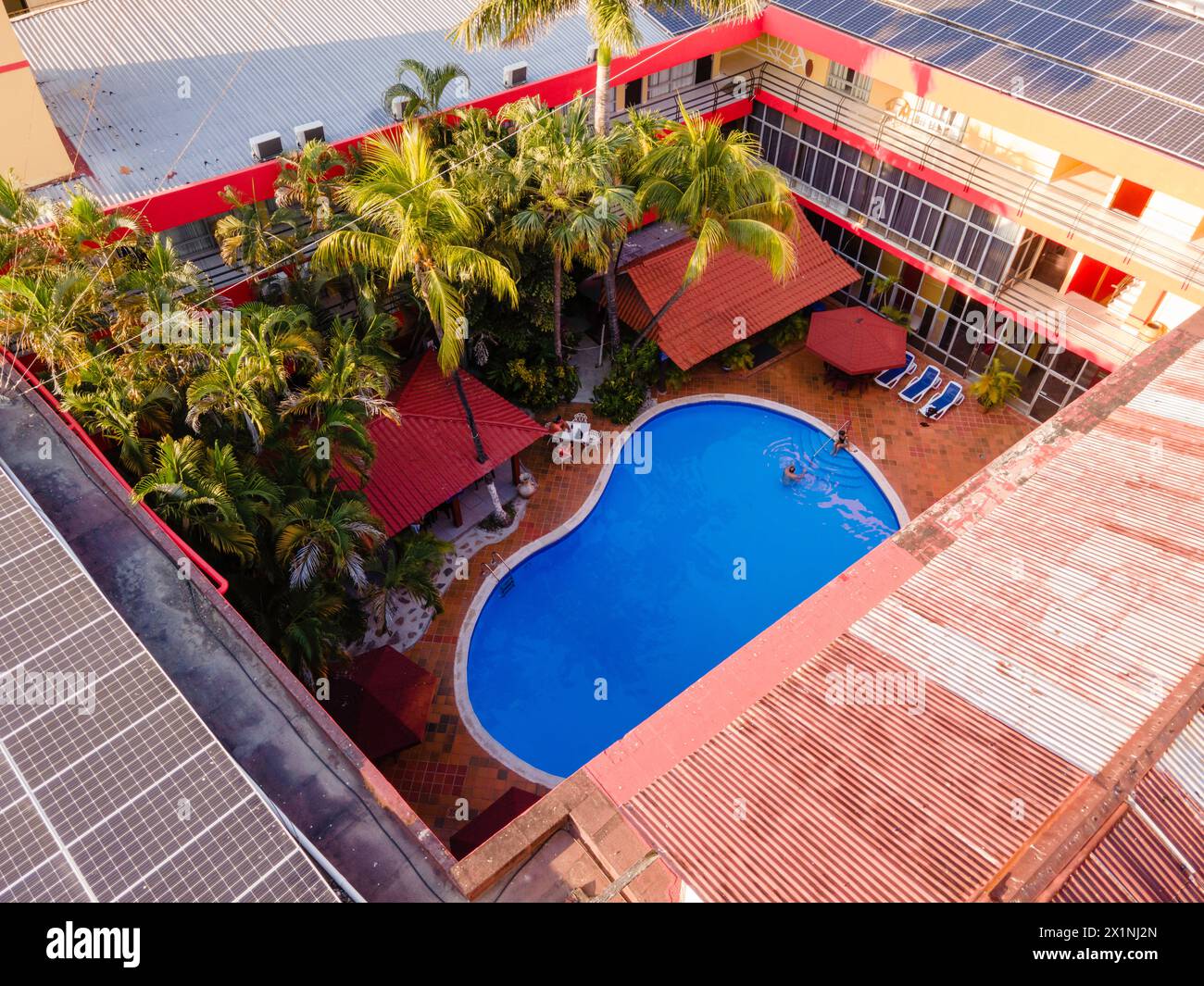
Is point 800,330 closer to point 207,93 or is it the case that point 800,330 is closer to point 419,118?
point 419,118

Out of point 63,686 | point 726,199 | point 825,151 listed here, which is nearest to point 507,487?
point 726,199

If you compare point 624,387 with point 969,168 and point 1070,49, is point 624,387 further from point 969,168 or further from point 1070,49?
point 1070,49

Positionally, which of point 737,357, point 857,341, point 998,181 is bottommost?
point 737,357

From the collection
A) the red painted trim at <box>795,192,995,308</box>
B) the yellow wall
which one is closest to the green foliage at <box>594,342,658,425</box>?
the red painted trim at <box>795,192,995,308</box>

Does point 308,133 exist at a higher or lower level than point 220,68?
lower

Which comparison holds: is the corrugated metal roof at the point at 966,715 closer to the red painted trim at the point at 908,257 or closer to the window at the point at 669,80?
the red painted trim at the point at 908,257

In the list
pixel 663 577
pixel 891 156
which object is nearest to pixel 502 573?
pixel 663 577

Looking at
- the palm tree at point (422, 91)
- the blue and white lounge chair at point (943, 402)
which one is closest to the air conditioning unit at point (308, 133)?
the palm tree at point (422, 91)
